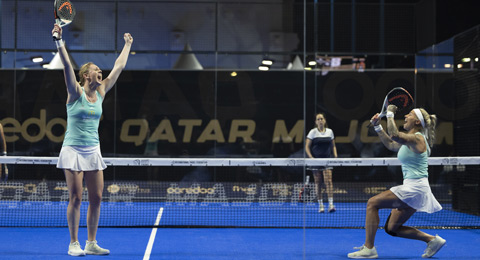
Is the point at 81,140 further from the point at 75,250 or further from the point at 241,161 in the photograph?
the point at 241,161

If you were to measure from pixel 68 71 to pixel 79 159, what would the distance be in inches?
33.4

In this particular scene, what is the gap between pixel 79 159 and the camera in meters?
5.98

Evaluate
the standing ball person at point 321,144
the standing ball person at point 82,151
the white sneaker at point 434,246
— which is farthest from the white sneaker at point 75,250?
the standing ball person at point 321,144

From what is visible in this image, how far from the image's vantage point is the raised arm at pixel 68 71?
5.59 meters

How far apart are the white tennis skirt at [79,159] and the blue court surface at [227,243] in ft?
2.97

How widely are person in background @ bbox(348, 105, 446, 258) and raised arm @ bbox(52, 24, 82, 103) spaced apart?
287cm

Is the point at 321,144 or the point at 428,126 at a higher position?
the point at 428,126

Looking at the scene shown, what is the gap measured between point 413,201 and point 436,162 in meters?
2.25

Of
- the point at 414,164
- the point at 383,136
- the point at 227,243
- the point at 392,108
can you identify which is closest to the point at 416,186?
the point at 414,164

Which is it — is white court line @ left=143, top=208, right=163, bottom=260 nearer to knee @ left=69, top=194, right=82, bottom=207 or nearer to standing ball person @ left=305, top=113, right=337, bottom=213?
knee @ left=69, top=194, right=82, bottom=207

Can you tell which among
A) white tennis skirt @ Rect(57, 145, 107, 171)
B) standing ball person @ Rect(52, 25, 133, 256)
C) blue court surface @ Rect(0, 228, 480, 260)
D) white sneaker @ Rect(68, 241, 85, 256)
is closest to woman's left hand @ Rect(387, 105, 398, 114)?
blue court surface @ Rect(0, 228, 480, 260)

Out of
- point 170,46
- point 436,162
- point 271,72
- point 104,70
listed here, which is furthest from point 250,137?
point 436,162

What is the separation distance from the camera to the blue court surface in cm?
642

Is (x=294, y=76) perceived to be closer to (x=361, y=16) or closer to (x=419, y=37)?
(x=361, y=16)
